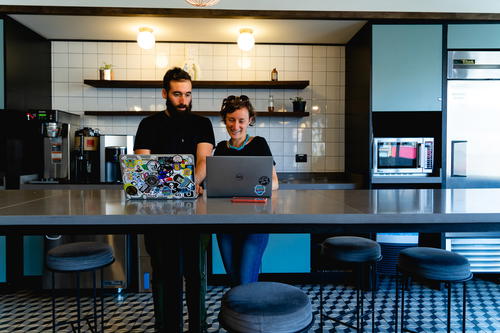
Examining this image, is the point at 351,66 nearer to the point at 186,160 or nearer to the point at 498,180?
the point at 498,180

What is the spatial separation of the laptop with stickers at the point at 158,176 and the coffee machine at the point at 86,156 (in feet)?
6.33

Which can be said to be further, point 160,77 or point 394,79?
point 160,77

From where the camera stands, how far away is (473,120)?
3230 mm

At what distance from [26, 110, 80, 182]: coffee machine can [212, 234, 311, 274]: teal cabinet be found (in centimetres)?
148

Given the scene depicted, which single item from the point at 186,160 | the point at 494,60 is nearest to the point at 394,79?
the point at 494,60

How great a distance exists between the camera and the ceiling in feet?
10.5

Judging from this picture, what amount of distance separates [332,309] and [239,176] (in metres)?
1.56

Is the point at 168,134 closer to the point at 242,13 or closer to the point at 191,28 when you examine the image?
the point at 242,13

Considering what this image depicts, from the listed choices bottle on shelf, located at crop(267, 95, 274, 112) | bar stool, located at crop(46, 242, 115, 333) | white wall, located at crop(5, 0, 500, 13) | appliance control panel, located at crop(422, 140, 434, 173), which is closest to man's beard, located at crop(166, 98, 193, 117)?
bar stool, located at crop(46, 242, 115, 333)

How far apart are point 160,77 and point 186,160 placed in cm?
259

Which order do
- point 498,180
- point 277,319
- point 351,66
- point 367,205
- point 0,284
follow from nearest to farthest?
1. point 277,319
2. point 367,205
3. point 0,284
4. point 498,180
5. point 351,66

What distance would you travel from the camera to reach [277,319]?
3.55 feet

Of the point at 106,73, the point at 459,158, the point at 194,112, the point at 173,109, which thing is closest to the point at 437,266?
the point at 173,109

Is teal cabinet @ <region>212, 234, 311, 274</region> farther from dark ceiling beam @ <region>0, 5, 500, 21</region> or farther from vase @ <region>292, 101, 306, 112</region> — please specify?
dark ceiling beam @ <region>0, 5, 500, 21</region>
